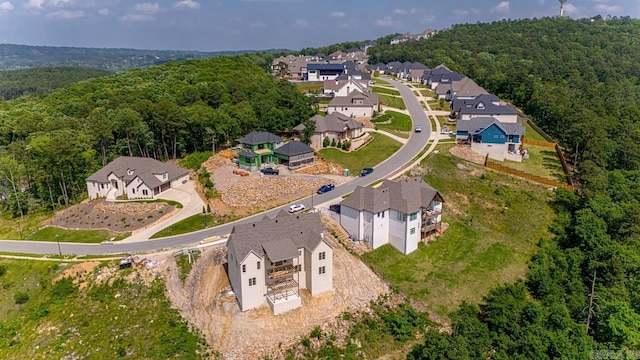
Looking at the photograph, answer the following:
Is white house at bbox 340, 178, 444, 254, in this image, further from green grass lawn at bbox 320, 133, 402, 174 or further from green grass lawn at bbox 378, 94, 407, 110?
green grass lawn at bbox 378, 94, 407, 110

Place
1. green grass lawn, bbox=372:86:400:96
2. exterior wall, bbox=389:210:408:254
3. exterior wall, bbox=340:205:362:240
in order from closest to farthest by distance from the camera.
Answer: exterior wall, bbox=389:210:408:254
exterior wall, bbox=340:205:362:240
green grass lawn, bbox=372:86:400:96

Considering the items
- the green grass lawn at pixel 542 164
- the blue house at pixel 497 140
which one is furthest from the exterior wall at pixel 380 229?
the blue house at pixel 497 140

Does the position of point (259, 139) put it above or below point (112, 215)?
above

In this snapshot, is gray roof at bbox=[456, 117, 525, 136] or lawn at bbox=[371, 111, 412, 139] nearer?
gray roof at bbox=[456, 117, 525, 136]

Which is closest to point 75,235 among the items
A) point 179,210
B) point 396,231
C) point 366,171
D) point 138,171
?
point 179,210

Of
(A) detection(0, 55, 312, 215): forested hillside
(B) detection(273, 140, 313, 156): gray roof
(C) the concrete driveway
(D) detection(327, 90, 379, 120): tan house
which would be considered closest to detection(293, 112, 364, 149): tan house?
(A) detection(0, 55, 312, 215): forested hillside

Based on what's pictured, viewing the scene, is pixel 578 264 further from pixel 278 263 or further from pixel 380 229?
pixel 278 263
